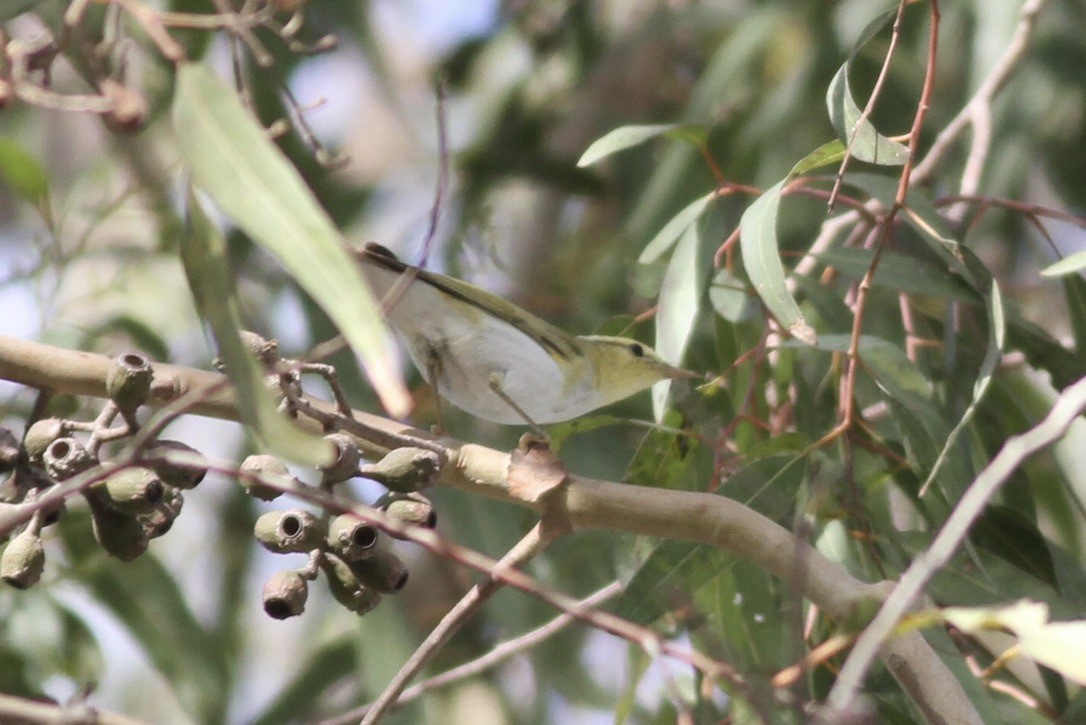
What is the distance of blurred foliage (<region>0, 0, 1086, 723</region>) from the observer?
6.59 feet

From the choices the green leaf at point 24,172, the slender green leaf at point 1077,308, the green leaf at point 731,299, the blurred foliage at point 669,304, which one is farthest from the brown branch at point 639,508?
the green leaf at point 24,172

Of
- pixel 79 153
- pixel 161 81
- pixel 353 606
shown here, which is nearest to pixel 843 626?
pixel 353 606

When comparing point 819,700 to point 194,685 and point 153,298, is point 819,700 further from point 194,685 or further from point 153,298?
point 153,298

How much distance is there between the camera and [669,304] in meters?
2.13

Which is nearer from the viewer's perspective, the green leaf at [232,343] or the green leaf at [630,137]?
the green leaf at [232,343]

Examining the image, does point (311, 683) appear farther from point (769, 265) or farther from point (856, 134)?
point (856, 134)

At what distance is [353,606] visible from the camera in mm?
1328

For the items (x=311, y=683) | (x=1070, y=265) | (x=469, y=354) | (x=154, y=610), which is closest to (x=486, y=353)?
(x=469, y=354)

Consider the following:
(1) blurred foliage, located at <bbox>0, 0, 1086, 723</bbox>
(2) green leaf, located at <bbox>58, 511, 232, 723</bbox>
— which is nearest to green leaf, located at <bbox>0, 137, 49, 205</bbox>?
(1) blurred foliage, located at <bbox>0, 0, 1086, 723</bbox>

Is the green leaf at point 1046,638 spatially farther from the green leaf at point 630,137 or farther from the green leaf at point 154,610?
the green leaf at point 154,610

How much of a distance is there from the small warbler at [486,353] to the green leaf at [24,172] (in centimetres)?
82

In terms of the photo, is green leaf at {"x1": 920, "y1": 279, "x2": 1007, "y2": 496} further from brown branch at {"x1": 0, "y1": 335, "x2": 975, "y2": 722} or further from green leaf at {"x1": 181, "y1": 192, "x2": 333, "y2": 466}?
green leaf at {"x1": 181, "y1": 192, "x2": 333, "y2": 466}

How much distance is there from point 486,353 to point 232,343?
1.16 meters

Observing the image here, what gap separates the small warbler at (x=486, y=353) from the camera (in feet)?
7.55
